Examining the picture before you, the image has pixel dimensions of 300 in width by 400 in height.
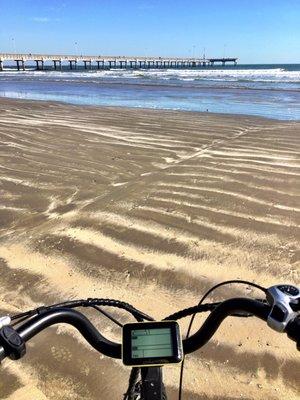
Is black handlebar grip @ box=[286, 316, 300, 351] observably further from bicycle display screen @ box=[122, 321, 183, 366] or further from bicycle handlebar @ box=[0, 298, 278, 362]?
bicycle display screen @ box=[122, 321, 183, 366]

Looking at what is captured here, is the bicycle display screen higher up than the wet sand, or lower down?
higher up

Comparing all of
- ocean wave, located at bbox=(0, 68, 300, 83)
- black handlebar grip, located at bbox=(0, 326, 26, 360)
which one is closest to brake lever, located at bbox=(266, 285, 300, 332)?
black handlebar grip, located at bbox=(0, 326, 26, 360)

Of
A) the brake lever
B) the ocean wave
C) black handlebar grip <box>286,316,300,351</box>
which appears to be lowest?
the ocean wave

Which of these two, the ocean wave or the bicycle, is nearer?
the bicycle

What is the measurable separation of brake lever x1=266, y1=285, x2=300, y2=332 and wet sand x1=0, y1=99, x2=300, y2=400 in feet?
6.50

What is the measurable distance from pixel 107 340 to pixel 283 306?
670 millimetres

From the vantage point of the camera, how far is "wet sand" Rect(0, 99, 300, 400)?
3383 millimetres

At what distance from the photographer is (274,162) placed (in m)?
9.35

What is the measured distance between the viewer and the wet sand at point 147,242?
3383mm

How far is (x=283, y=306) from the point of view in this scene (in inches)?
56.4

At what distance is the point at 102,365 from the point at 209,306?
1.96 m

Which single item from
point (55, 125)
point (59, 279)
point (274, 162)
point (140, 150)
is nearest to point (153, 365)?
point (59, 279)

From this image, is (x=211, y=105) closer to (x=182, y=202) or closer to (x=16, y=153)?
(x=16, y=153)

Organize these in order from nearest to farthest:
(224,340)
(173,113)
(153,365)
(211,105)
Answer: (153,365) < (224,340) < (173,113) < (211,105)
